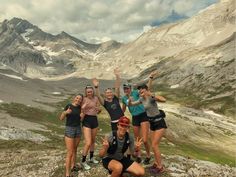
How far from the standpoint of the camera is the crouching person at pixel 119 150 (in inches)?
658

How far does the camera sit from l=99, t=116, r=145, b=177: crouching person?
16703 millimetres

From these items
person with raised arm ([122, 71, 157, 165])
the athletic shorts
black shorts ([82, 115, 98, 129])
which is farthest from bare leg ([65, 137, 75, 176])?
person with raised arm ([122, 71, 157, 165])

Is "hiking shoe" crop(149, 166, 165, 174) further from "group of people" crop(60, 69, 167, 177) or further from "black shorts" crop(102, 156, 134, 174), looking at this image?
"black shorts" crop(102, 156, 134, 174)

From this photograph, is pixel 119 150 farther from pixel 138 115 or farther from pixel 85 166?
pixel 85 166

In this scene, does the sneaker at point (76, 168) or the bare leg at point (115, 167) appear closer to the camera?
the bare leg at point (115, 167)

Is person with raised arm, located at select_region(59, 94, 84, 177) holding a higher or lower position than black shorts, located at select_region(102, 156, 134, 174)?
higher

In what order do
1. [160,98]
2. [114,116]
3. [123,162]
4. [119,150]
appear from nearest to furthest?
[119,150], [123,162], [160,98], [114,116]

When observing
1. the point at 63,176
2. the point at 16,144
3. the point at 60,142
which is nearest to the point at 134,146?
the point at 63,176

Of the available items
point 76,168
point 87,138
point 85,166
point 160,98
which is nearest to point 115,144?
point 160,98

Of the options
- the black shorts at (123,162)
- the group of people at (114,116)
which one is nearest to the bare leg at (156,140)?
the group of people at (114,116)

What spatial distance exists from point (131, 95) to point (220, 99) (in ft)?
495

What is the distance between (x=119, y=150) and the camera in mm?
17391

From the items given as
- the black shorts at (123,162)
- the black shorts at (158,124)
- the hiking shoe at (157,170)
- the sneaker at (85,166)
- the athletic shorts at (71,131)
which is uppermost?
the black shorts at (158,124)

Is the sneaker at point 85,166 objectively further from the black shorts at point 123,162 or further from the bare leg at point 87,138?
the black shorts at point 123,162
